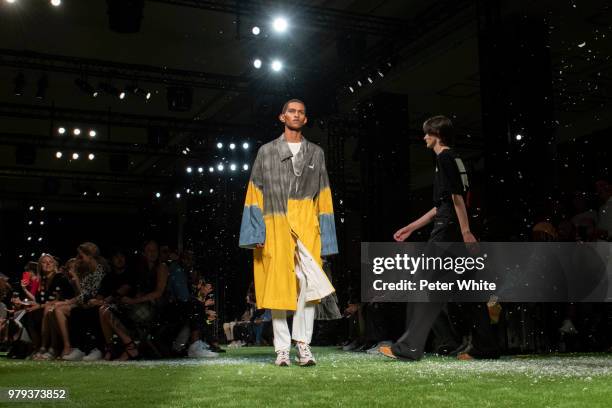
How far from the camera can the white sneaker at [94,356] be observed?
6535 mm

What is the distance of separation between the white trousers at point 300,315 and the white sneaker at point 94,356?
2707 mm

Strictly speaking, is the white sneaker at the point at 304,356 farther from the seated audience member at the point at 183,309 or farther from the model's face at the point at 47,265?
the model's face at the point at 47,265

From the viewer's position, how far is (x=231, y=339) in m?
13.9

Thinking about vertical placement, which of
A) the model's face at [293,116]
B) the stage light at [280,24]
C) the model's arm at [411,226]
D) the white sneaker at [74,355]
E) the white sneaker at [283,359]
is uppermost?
the stage light at [280,24]

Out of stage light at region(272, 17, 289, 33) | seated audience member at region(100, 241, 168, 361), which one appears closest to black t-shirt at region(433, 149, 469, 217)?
seated audience member at region(100, 241, 168, 361)

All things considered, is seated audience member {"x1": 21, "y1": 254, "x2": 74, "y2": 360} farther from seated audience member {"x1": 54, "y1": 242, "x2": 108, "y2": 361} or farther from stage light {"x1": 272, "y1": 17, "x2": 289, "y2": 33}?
stage light {"x1": 272, "y1": 17, "x2": 289, "y2": 33}

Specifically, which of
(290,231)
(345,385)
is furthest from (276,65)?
(345,385)

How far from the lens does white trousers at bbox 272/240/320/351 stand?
177 inches

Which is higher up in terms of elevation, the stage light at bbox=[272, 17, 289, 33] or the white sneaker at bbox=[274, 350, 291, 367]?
the stage light at bbox=[272, 17, 289, 33]

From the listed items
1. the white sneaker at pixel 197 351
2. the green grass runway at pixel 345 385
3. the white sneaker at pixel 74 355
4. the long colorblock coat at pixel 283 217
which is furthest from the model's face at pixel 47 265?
the long colorblock coat at pixel 283 217

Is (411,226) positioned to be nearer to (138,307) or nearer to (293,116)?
(293,116)

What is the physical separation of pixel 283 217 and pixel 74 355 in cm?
323

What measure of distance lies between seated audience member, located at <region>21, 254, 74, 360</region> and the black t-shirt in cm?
428

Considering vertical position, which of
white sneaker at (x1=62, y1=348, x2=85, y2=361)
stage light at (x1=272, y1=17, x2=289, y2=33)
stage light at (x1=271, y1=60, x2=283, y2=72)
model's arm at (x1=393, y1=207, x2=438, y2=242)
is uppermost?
stage light at (x1=272, y1=17, x2=289, y2=33)
